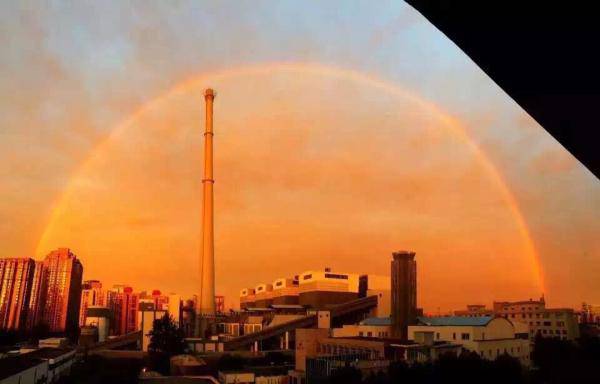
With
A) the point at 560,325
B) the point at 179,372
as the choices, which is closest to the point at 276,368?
the point at 179,372

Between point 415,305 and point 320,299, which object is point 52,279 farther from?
point 415,305

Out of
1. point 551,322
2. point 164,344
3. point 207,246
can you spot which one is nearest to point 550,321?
point 551,322

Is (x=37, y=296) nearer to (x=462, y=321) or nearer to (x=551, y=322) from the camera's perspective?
(x=462, y=321)

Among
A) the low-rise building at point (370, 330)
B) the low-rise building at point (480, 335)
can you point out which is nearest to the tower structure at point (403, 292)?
the low-rise building at point (370, 330)

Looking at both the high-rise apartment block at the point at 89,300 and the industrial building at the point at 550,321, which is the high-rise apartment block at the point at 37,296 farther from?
the industrial building at the point at 550,321

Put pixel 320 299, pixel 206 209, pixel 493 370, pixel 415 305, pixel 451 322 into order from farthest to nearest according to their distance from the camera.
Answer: pixel 320 299
pixel 206 209
pixel 415 305
pixel 451 322
pixel 493 370

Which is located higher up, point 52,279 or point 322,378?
point 52,279

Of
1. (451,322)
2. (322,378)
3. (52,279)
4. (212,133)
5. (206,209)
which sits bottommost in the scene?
(322,378)
